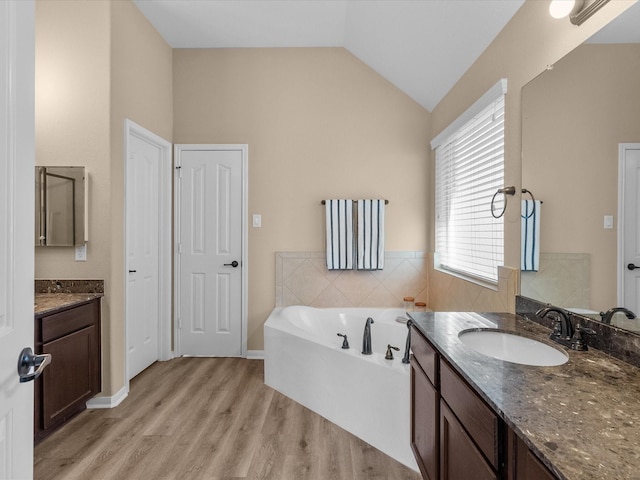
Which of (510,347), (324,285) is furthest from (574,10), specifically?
(324,285)

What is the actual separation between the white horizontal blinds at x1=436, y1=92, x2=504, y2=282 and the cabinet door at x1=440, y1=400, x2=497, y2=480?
1.17 m

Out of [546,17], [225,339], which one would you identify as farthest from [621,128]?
[225,339]

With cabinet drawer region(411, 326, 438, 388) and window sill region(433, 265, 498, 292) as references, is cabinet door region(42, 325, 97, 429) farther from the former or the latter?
window sill region(433, 265, 498, 292)

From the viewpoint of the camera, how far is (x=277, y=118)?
3451mm

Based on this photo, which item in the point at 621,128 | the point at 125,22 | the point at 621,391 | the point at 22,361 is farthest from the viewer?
the point at 125,22

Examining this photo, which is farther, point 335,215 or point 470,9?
point 335,215

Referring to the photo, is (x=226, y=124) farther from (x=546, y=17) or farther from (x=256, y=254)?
(x=546, y=17)

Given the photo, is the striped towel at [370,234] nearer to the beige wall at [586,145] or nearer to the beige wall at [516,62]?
the beige wall at [516,62]

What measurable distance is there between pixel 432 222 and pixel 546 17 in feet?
6.43

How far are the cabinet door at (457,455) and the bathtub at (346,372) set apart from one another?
62 cm

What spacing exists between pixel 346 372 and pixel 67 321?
5.77 ft

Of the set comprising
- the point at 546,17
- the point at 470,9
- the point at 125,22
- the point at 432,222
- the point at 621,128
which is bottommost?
the point at 432,222

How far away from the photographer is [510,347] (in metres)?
1.51

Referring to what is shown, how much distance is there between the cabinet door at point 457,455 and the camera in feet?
3.25
